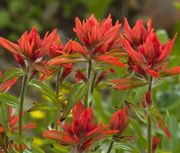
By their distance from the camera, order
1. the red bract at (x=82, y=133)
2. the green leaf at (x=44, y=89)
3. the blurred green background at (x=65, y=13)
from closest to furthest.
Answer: the red bract at (x=82, y=133) < the green leaf at (x=44, y=89) < the blurred green background at (x=65, y=13)

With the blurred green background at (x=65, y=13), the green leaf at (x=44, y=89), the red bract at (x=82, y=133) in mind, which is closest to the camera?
the red bract at (x=82, y=133)

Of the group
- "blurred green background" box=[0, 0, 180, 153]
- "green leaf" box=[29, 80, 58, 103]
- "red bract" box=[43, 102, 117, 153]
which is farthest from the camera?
"blurred green background" box=[0, 0, 180, 153]

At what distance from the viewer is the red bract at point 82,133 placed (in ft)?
4.64

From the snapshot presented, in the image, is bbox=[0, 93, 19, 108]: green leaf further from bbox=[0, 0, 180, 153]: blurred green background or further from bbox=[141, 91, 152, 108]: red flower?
bbox=[0, 0, 180, 153]: blurred green background

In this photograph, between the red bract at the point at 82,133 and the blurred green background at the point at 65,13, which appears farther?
the blurred green background at the point at 65,13

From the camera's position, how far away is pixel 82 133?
56.4 inches

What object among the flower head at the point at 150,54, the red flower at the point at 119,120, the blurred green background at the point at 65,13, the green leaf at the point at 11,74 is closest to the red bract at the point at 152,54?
the flower head at the point at 150,54

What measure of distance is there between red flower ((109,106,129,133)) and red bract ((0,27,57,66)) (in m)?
Answer: 0.23

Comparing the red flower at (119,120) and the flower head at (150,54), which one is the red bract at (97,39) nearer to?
the flower head at (150,54)

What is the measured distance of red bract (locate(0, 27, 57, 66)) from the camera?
1501mm

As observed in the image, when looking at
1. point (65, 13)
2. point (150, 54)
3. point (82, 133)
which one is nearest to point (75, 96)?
point (82, 133)

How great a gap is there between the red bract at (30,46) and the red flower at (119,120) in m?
0.23

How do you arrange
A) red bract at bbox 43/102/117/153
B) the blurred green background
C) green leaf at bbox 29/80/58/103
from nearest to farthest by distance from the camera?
red bract at bbox 43/102/117/153 → green leaf at bbox 29/80/58/103 → the blurred green background

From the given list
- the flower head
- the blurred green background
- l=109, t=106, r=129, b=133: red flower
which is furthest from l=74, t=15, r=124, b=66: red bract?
the blurred green background
